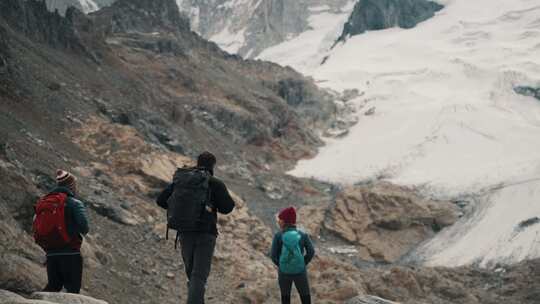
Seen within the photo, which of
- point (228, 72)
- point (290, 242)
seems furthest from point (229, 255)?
point (228, 72)

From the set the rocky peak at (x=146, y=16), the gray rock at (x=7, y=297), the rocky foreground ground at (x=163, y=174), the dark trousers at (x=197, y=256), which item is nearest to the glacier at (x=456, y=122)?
the rocky foreground ground at (x=163, y=174)

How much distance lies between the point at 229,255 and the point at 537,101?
61.0 meters

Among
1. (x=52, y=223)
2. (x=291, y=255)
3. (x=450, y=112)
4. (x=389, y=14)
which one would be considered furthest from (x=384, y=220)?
(x=389, y=14)

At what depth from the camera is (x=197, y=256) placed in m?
7.49

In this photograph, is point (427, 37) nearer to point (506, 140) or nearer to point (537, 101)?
point (537, 101)

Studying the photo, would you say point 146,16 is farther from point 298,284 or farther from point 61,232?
point 61,232

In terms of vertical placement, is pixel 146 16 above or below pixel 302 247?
below

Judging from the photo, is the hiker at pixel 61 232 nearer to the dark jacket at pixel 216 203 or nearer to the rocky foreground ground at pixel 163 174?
the rocky foreground ground at pixel 163 174

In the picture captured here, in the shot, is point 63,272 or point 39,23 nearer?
point 63,272

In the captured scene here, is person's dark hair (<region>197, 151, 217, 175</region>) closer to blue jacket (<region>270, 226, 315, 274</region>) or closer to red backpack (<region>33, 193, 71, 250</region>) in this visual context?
red backpack (<region>33, 193, 71, 250</region>)

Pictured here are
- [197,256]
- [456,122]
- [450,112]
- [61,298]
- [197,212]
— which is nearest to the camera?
[61,298]

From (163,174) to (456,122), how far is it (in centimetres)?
3869

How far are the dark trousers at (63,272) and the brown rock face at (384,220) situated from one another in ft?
90.1

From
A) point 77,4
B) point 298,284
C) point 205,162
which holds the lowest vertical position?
point 77,4
